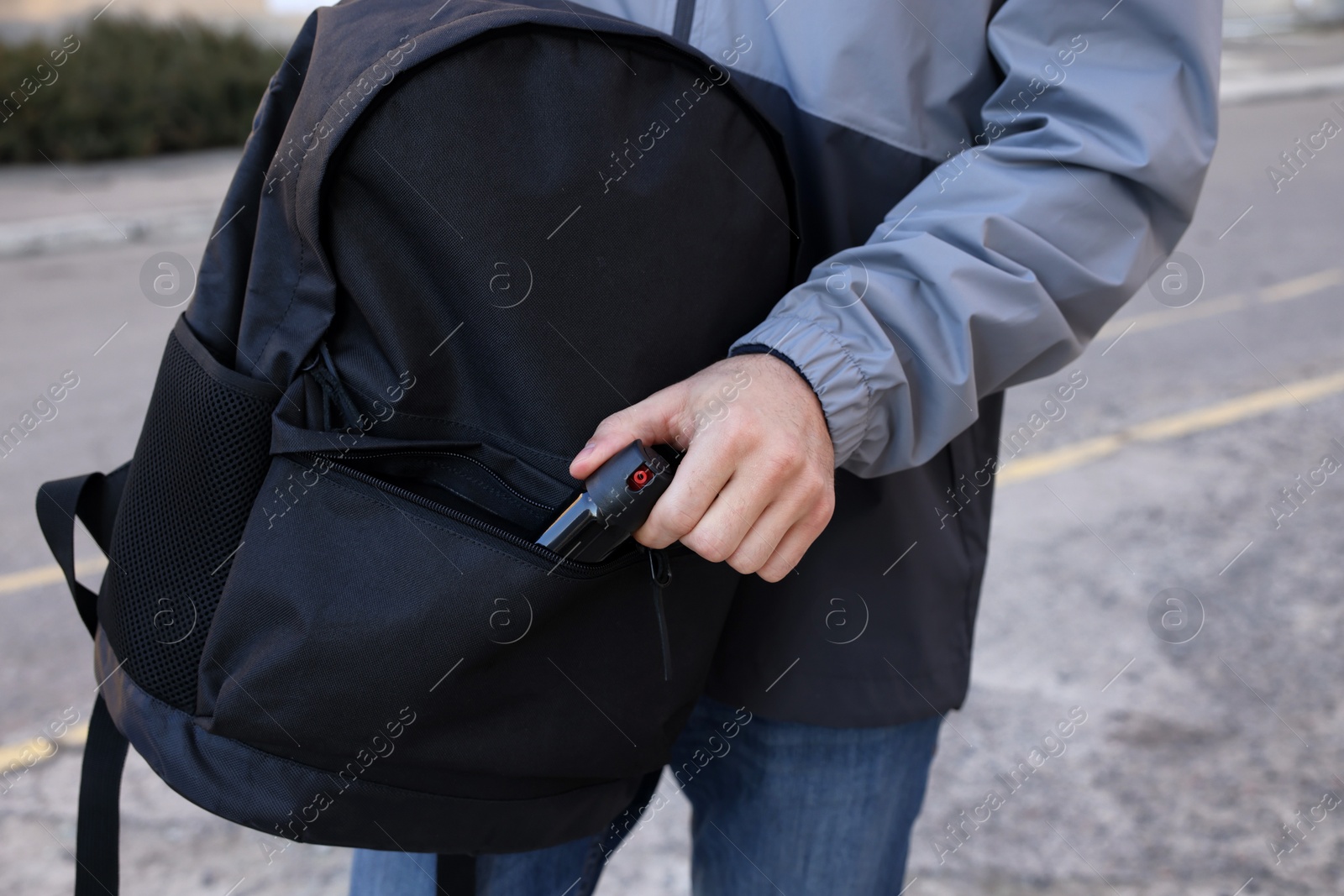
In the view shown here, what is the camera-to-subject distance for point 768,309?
125 centimetres

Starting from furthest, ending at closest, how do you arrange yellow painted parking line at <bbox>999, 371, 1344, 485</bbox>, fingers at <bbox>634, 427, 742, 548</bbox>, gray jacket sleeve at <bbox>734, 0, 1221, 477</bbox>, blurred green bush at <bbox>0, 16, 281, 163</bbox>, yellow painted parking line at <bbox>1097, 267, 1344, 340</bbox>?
1. blurred green bush at <bbox>0, 16, 281, 163</bbox>
2. yellow painted parking line at <bbox>1097, 267, 1344, 340</bbox>
3. yellow painted parking line at <bbox>999, 371, 1344, 485</bbox>
4. gray jacket sleeve at <bbox>734, 0, 1221, 477</bbox>
5. fingers at <bbox>634, 427, 742, 548</bbox>

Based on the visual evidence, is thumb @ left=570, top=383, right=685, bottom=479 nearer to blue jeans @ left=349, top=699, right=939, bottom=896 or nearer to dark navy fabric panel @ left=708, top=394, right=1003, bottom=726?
dark navy fabric panel @ left=708, top=394, right=1003, bottom=726

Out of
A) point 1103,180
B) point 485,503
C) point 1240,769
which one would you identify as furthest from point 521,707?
point 1240,769

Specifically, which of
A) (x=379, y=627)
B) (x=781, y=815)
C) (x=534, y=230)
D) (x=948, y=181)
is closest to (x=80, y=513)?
(x=379, y=627)

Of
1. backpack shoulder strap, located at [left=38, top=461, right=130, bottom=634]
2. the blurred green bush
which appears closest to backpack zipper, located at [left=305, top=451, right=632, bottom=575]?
backpack shoulder strap, located at [left=38, top=461, right=130, bottom=634]

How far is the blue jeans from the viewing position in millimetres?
1394

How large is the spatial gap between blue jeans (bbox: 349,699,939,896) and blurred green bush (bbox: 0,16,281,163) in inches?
405

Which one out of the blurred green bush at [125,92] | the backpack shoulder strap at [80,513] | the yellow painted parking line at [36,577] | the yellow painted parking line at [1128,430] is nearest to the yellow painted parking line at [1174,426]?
the yellow painted parking line at [1128,430]

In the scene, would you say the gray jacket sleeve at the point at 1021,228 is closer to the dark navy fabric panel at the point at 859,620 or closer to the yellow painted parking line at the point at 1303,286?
the dark navy fabric panel at the point at 859,620

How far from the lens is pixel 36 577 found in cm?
366

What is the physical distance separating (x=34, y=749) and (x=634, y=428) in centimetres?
251

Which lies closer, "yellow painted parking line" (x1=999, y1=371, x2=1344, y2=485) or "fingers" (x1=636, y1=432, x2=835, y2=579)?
"fingers" (x1=636, y1=432, x2=835, y2=579)

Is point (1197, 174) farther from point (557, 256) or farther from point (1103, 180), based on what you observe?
point (557, 256)

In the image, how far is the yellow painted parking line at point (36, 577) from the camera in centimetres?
360
